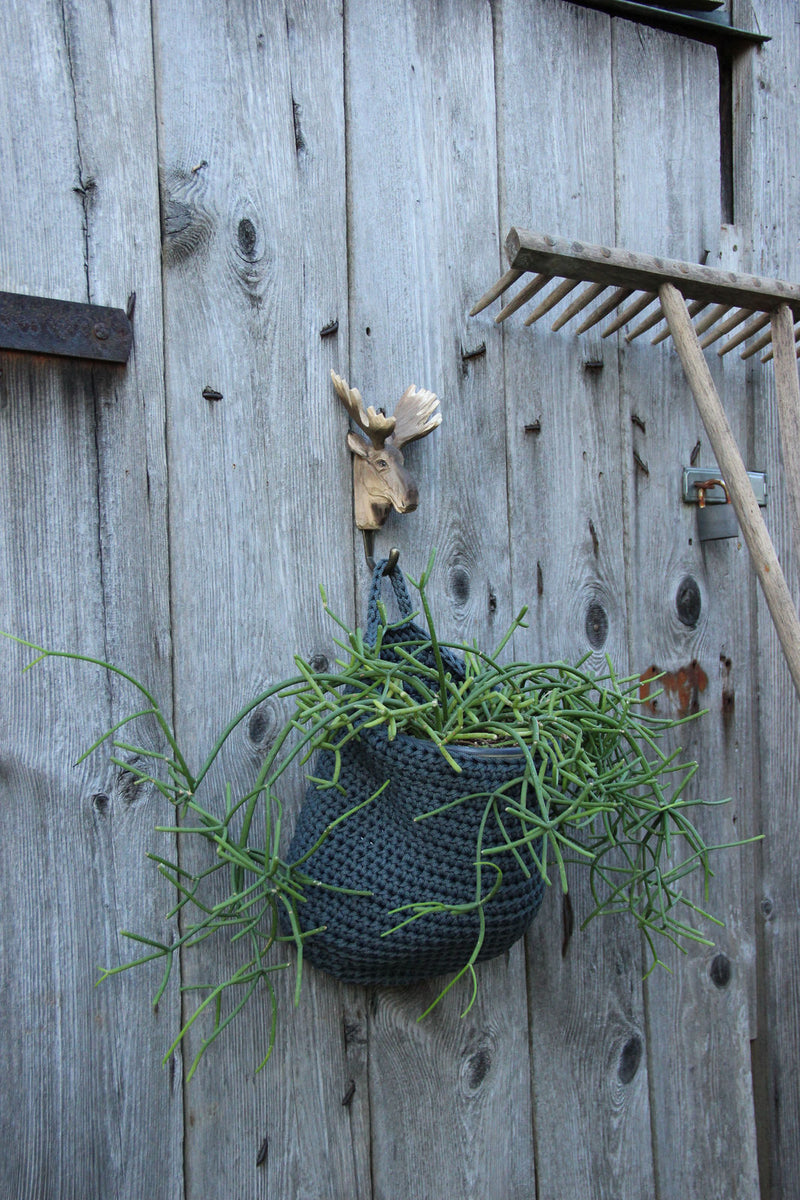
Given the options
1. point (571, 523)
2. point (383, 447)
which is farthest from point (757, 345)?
point (383, 447)

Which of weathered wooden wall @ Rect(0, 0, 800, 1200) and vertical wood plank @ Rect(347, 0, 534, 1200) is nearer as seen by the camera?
weathered wooden wall @ Rect(0, 0, 800, 1200)

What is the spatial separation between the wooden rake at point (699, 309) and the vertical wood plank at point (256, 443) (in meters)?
0.23

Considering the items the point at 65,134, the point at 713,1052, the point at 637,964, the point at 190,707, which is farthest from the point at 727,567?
the point at 65,134

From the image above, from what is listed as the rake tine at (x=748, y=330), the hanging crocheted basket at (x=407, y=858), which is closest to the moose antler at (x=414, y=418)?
the hanging crocheted basket at (x=407, y=858)

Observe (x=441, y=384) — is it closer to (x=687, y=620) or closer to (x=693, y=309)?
(x=693, y=309)

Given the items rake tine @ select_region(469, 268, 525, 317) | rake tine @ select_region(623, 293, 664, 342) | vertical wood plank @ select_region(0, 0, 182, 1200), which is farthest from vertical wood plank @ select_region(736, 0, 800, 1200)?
vertical wood plank @ select_region(0, 0, 182, 1200)

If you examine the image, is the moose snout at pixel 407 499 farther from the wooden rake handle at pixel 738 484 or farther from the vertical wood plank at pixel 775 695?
the vertical wood plank at pixel 775 695

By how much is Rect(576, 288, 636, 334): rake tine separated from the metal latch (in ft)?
0.78

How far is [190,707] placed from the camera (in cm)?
86

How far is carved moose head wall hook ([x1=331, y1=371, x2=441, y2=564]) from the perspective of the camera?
2.95 ft

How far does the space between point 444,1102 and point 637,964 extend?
0.30 m

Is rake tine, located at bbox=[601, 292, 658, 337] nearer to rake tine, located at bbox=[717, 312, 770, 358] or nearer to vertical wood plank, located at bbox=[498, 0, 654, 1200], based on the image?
vertical wood plank, located at bbox=[498, 0, 654, 1200]

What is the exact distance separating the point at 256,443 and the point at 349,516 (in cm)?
13

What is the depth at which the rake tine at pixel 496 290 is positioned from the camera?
3.08ft
